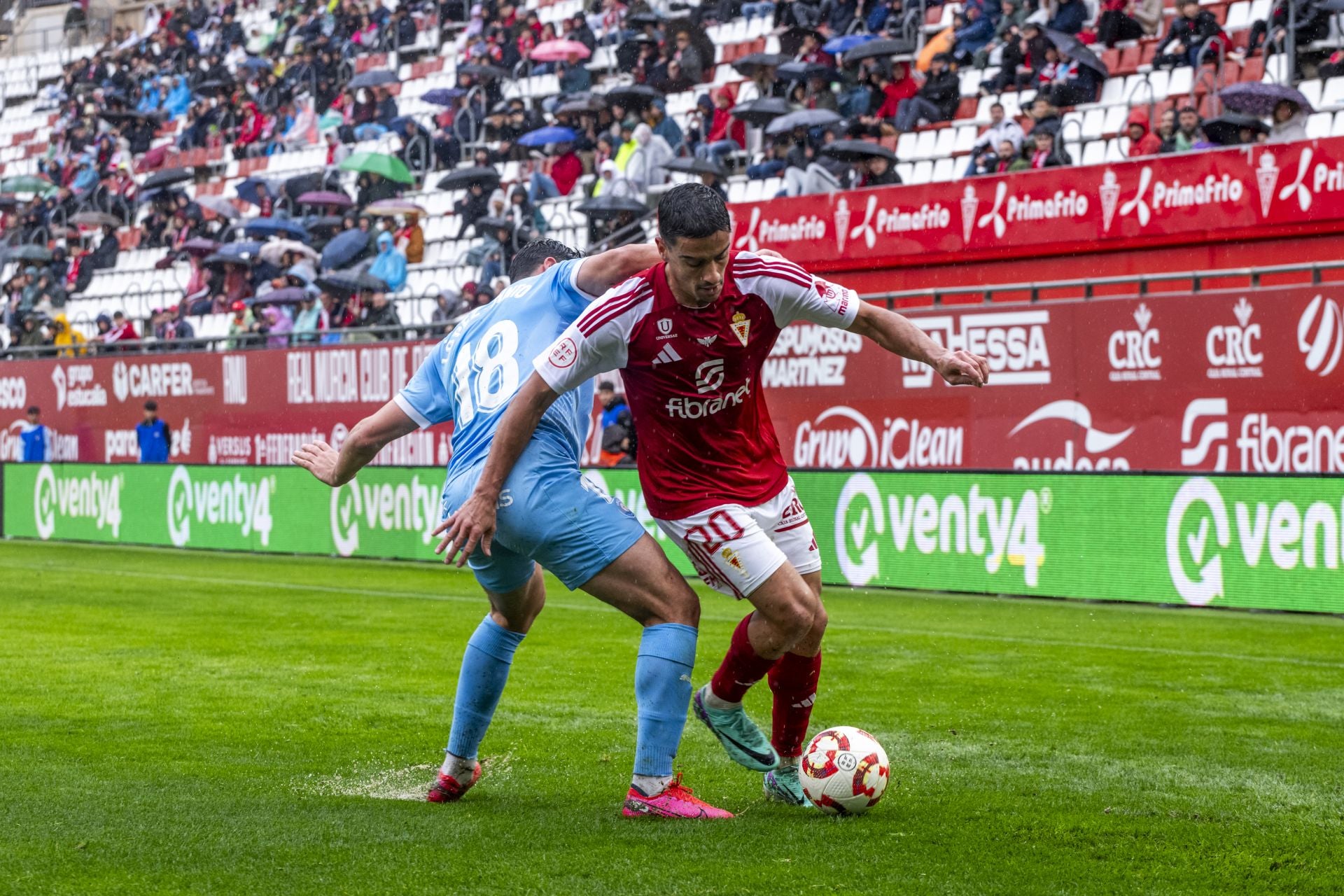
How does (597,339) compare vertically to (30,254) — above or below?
below

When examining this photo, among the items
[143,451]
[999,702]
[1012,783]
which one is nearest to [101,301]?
[143,451]

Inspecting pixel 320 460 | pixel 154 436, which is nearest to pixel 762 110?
pixel 154 436

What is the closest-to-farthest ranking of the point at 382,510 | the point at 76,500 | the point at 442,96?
the point at 382,510 < the point at 76,500 < the point at 442,96

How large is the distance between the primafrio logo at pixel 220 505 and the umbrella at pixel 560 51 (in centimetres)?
831

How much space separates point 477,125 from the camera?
2752 cm

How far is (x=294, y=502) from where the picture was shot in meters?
20.8

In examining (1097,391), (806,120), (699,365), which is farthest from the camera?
(806,120)

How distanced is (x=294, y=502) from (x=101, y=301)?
1202cm

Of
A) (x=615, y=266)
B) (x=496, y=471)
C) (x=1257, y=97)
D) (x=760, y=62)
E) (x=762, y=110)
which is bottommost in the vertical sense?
(x=496, y=471)

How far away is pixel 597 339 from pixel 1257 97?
11980 mm

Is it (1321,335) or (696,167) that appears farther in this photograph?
(696,167)

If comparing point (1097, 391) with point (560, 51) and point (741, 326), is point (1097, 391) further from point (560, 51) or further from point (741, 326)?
point (560, 51)

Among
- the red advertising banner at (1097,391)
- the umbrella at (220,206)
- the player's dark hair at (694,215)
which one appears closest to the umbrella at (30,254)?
the umbrella at (220,206)

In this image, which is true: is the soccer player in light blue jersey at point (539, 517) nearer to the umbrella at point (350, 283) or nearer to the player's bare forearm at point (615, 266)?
the player's bare forearm at point (615, 266)
